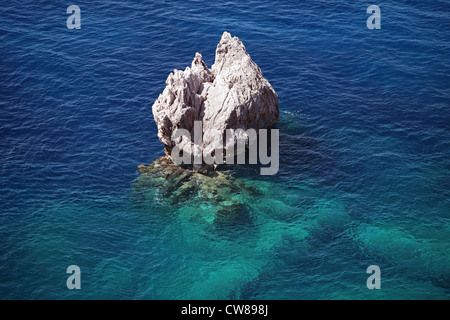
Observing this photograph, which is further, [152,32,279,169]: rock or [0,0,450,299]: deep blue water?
[152,32,279,169]: rock

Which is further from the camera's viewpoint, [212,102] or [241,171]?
[212,102]

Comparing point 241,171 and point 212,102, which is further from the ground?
point 212,102

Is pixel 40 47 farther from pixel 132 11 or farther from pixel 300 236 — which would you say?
pixel 300 236

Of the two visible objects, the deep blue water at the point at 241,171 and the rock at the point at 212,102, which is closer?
the deep blue water at the point at 241,171
